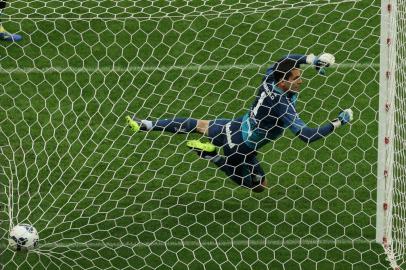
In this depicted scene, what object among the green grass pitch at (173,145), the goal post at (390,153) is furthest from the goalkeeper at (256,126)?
the goal post at (390,153)

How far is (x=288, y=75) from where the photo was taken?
832 cm

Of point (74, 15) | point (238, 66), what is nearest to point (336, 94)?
point (238, 66)

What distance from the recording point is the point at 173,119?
8.88 meters

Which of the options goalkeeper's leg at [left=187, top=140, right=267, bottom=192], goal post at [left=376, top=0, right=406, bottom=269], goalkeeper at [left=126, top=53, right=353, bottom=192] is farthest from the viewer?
goalkeeper's leg at [left=187, top=140, right=267, bottom=192]

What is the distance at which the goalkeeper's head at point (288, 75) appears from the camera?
830 centimetres

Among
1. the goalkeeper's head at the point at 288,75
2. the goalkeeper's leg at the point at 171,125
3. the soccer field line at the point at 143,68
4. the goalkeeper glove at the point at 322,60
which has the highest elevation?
the goalkeeper glove at the point at 322,60

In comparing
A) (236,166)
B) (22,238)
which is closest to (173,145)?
(236,166)

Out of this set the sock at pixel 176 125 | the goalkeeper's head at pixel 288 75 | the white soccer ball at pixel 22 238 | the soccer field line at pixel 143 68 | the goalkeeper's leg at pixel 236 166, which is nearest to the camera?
the white soccer ball at pixel 22 238

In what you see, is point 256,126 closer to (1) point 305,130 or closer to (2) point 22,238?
(1) point 305,130

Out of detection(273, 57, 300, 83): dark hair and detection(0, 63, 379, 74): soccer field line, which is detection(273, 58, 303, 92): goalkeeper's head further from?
detection(0, 63, 379, 74): soccer field line

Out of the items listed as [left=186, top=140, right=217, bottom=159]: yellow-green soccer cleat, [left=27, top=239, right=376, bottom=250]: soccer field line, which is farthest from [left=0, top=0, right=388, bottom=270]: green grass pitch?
[left=186, top=140, right=217, bottom=159]: yellow-green soccer cleat

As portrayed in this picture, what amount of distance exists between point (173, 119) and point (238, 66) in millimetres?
1551

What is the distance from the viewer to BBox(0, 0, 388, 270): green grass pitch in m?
8.20

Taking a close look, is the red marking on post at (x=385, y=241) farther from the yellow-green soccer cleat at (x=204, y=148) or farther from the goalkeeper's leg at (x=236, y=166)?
the yellow-green soccer cleat at (x=204, y=148)
